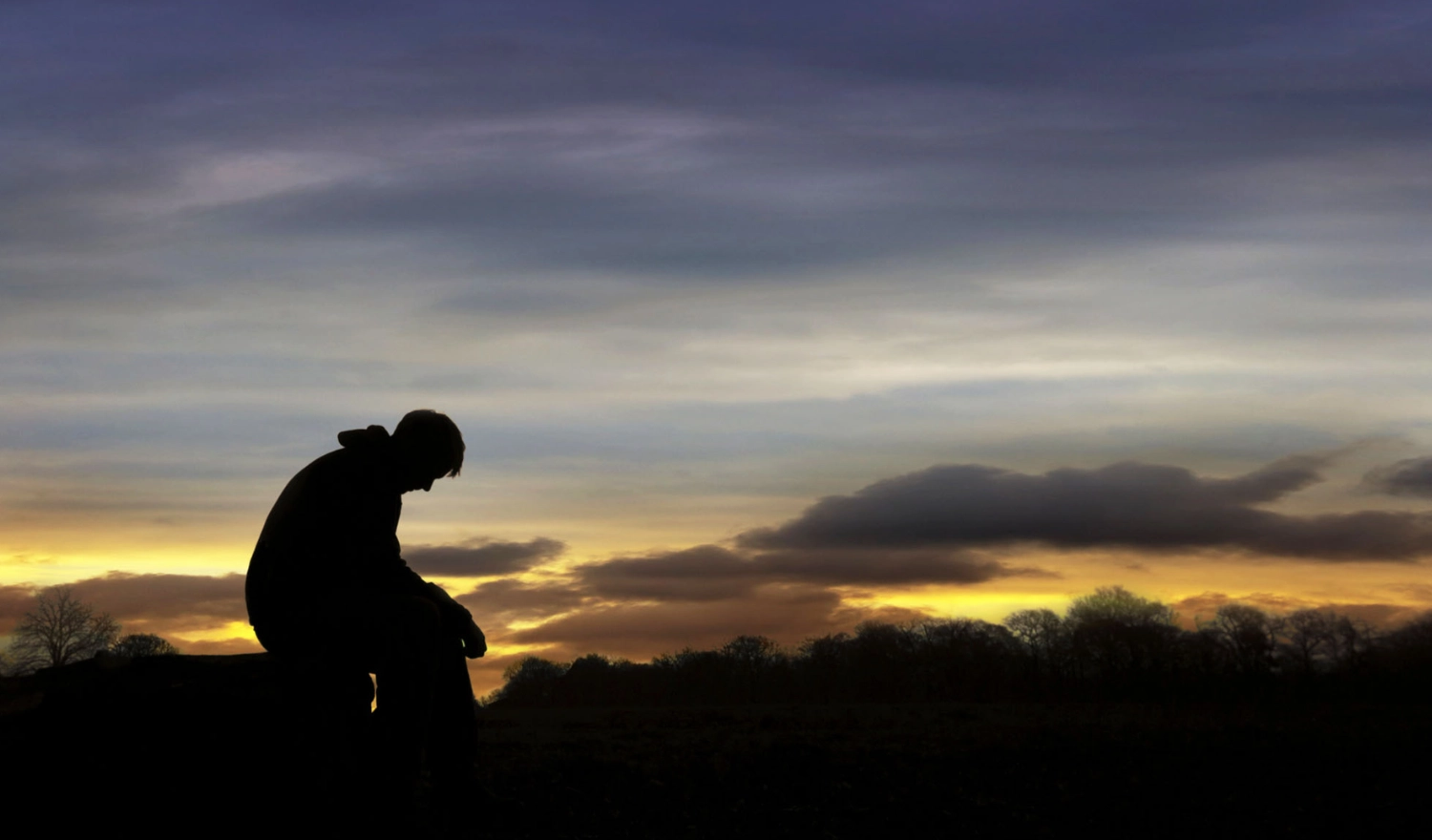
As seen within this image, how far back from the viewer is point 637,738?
16.3 metres

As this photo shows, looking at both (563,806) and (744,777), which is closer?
(563,806)

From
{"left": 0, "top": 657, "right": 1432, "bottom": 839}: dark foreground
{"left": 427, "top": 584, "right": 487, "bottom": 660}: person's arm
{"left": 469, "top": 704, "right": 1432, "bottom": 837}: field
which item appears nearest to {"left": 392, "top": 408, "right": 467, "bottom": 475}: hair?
{"left": 427, "top": 584, "right": 487, "bottom": 660}: person's arm

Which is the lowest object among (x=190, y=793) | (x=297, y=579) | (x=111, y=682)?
(x=190, y=793)

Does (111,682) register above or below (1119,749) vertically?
above

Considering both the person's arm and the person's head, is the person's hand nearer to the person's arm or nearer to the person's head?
the person's arm

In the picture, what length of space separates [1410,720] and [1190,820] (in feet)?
30.8

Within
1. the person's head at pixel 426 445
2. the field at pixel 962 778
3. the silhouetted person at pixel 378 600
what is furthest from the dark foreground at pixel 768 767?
the person's head at pixel 426 445

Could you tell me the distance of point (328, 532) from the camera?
7.57 metres

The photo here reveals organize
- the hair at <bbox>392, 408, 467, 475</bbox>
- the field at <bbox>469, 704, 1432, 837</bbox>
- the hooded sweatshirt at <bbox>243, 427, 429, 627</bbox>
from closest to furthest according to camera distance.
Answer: the hooded sweatshirt at <bbox>243, 427, 429, 627</bbox> → the hair at <bbox>392, 408, 467, 475</bbox> → the field at <bbox>469, 704, 1432, 837</bbox>

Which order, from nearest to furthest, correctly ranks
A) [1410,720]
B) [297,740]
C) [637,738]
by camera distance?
[297,740]
[637,738]
[1410,720]

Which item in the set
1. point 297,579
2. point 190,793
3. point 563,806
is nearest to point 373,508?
point 297,579

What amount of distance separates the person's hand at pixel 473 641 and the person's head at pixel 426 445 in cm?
109

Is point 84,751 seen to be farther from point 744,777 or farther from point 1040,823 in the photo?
point 1040,823

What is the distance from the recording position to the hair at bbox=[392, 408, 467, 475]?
7.83m
